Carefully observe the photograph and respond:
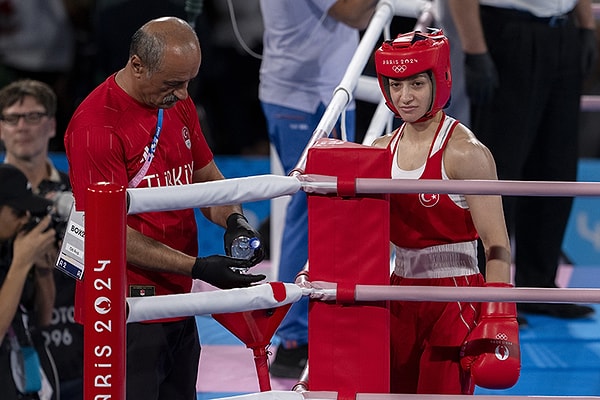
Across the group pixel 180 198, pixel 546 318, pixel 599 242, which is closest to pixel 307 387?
pixel 180 198

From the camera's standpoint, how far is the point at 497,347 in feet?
7.82

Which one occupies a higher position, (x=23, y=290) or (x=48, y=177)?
(x=48, y=177)

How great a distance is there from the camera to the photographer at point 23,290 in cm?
342

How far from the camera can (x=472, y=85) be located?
4020 mm

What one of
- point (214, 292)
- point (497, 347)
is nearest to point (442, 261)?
point (497, 347)

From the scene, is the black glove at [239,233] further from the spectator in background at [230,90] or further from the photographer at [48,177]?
the spectator in background at [230,90]

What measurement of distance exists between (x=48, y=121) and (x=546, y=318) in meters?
2.03

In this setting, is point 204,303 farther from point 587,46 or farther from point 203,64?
point 203,64

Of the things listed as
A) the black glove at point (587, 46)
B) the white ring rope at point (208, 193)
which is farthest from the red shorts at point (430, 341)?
the black glove at point (587, 46)

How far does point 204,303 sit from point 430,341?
2.26 feet

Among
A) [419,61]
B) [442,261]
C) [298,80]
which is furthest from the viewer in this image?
[298,80]

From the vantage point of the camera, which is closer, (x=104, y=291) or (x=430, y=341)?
(x=104, y=291)

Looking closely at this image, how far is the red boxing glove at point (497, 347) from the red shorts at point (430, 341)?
208 mm

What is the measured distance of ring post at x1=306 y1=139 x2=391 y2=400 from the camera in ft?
7.55
